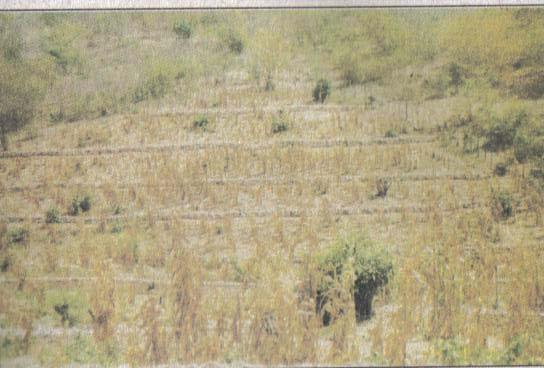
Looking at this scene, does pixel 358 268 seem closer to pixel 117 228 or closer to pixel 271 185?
pixel 271 185

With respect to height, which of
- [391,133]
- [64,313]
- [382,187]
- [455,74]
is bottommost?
[64,313]

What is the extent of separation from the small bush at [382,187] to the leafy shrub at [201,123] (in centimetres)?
110

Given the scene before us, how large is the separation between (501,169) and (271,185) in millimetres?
1418

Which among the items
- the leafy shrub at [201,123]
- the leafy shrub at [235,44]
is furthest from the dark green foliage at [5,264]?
the leafy shrub at [235,44]

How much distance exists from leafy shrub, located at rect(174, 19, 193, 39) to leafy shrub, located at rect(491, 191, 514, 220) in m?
2.09

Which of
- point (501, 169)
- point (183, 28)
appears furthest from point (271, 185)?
point (501, 169)

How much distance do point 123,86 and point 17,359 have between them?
173 cm

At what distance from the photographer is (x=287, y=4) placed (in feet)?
18.8

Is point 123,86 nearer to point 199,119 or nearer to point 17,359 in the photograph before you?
point 199,119

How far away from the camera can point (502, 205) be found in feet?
19.1

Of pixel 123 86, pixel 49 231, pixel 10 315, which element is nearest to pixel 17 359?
pixel 10 315

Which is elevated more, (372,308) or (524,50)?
(524,50)

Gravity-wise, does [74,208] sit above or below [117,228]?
above

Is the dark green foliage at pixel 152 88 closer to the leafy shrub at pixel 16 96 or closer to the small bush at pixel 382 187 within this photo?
the leafy shrub at pixel 16 96
